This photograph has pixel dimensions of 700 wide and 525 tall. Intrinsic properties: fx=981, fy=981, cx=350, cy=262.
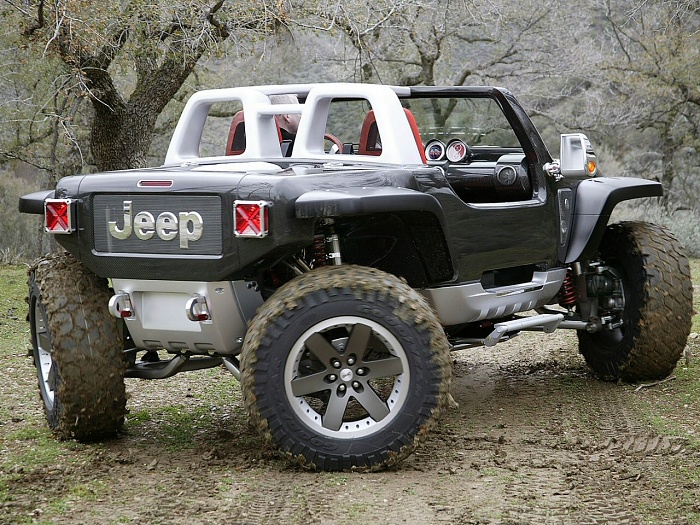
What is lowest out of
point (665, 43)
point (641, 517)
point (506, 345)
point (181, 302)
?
point (506, 345)

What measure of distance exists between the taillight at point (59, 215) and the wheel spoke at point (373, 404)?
1.63 m

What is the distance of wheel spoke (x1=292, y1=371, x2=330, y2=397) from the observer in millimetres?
4383

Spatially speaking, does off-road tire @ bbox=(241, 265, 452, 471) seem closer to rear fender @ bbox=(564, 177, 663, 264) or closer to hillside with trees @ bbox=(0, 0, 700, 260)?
rear fender @ bbox=(564, 177, 663, 264)

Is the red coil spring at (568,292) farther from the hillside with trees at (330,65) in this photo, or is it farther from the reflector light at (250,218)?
the hillside with trees at (330,65)

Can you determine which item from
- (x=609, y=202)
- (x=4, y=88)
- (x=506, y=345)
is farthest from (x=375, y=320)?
(x=4, y=88)

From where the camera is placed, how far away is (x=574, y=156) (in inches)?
228

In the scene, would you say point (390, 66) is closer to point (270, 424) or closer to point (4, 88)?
point (4, 88)

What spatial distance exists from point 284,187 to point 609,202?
8.08ft

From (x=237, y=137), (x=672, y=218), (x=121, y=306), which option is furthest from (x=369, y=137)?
(x=672, y=218)

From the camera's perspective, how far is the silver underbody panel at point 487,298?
5.19m

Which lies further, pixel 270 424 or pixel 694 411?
pixel 694 411

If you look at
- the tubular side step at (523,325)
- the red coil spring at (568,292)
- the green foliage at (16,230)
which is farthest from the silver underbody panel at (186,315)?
the green foliage at (16,230)

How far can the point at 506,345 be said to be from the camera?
847 centimetres

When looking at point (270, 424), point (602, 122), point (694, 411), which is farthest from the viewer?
point (602, 122)
